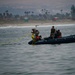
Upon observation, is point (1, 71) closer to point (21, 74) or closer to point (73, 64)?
point (21, 74)

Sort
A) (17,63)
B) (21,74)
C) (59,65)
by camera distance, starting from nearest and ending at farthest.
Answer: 1. (21,74)
2. (59,65)
3. (17,63)

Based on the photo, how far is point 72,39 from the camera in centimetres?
3928

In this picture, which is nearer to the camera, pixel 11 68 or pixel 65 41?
pixel 11 68

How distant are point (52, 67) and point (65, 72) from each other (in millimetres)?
1903

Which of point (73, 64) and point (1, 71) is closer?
point (1, 71)

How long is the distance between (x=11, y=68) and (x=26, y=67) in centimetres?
100

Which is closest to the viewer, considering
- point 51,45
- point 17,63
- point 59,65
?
point 59,65

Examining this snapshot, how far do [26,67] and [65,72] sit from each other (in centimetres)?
322

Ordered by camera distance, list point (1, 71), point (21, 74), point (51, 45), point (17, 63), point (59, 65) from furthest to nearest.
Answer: point (51, 45) < point (17, 63) < point (59, 65) < point (1, 71) < point (21, 74)

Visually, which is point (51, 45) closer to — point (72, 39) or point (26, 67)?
point (72, 39)

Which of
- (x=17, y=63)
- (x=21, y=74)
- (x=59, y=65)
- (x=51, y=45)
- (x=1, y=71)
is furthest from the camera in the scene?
(x=51, y=45)

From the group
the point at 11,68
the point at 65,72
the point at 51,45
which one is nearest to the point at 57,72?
the point at 65,72

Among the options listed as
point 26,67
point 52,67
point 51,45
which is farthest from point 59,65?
point 51,45

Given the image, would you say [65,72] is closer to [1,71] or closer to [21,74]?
[21,74]
